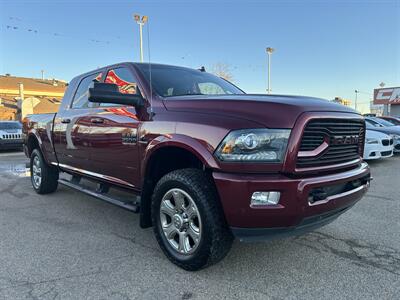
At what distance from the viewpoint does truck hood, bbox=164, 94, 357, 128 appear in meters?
2.54

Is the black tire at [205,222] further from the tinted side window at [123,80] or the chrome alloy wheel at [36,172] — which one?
the chrome alloy wheel at [36,172]

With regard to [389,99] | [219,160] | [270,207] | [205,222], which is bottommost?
[205,222]

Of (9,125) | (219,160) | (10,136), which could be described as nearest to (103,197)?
(219,160)

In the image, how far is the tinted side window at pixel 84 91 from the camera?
4584mm

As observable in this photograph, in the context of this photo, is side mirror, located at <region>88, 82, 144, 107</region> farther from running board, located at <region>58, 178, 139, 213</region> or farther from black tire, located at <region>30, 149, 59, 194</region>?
black tire, located at <region>30, 149, 59, 194</region>

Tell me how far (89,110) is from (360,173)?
3.16 m

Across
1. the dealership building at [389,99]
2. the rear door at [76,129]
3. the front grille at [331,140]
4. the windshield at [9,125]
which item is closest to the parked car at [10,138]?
the windshield at [9,125]

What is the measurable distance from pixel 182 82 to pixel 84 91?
65.5 inches

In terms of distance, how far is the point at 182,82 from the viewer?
12.9 feet

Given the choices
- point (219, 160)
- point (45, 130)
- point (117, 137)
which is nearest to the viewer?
point (219, 160)

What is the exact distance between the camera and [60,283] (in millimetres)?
2771

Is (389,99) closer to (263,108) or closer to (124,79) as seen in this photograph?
(124,79)

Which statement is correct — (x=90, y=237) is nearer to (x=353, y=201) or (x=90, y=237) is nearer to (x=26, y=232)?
(x=26, y=232)

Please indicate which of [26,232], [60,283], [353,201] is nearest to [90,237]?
[26,232]
